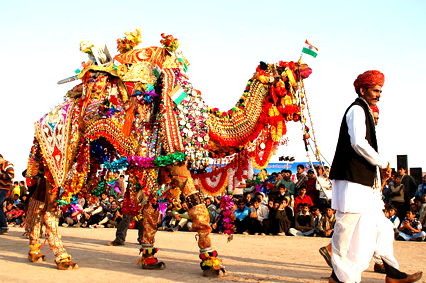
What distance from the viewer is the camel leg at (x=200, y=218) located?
18.1ft

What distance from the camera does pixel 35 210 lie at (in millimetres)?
6914

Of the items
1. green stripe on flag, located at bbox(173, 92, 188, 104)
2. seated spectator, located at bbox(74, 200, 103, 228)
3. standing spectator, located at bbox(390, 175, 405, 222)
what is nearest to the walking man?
green stripe on flag, located at bbox(173, 92, 188, 104)

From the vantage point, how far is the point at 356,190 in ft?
14.1

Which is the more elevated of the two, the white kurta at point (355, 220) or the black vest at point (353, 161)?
the black vest at point (353, 161)

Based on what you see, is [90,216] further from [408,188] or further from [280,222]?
[408,188]

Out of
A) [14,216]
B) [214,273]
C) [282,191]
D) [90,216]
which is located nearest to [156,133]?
→ [214,273]

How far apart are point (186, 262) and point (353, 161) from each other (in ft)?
11.2

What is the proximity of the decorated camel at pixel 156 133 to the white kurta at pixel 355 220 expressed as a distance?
5.69 feet

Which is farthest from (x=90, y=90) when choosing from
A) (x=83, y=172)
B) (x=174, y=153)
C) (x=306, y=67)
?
(x=306, y=67)

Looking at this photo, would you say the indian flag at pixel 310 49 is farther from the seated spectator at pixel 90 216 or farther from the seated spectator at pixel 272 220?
the seated spectator at pixel 90 216

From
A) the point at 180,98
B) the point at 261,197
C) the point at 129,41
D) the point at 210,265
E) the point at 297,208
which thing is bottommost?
the point at 210,265

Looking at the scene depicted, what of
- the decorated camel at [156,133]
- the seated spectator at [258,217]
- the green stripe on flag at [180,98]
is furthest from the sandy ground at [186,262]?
the green stripe on flag at [180,98]

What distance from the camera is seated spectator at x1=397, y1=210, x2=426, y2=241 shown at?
10102mm

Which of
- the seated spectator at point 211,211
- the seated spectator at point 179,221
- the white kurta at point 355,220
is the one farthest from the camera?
the seated spectator at point 179,221
